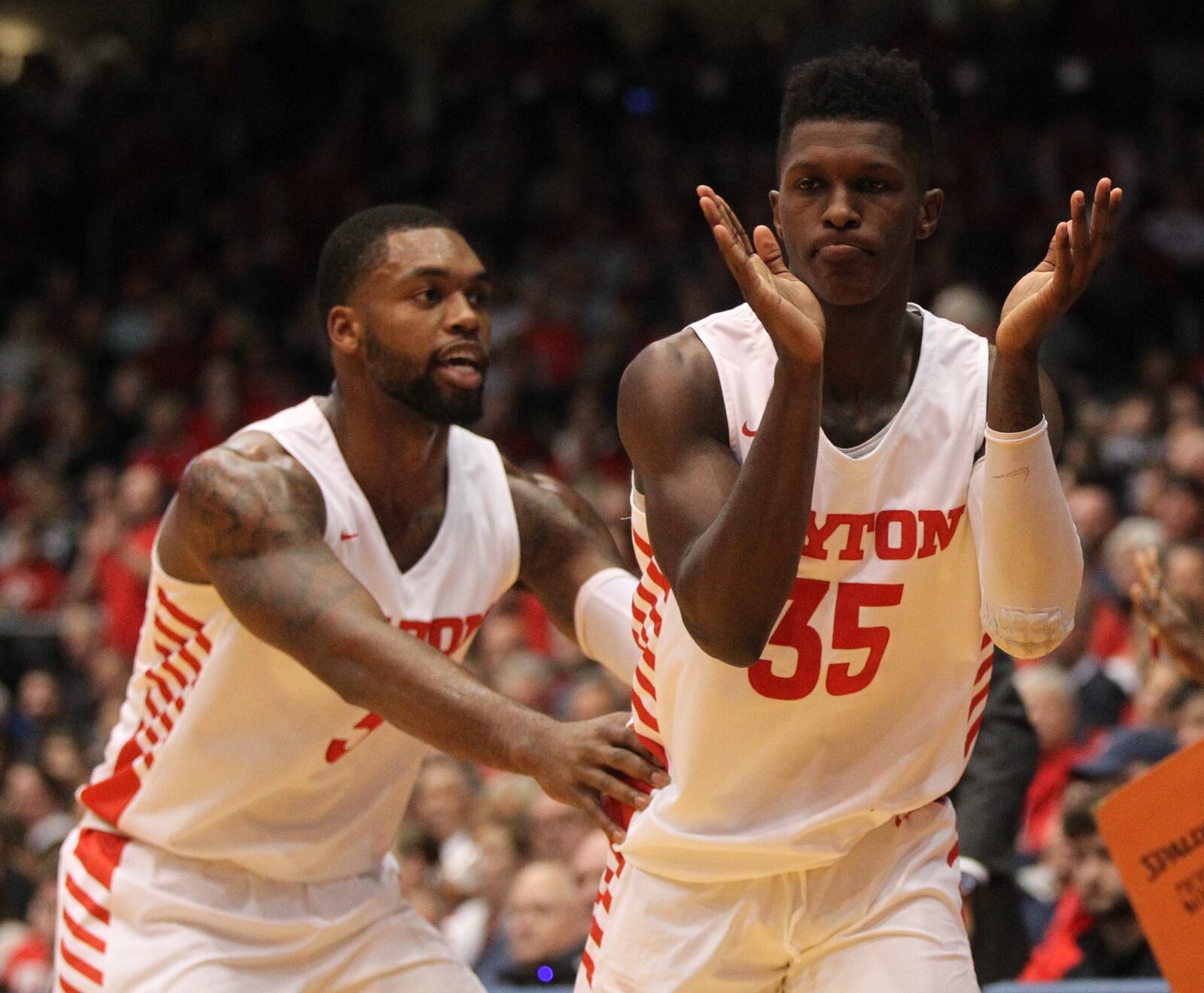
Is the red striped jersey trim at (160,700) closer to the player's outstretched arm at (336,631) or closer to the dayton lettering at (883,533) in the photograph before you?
the player's outstretched arm at (336,631)

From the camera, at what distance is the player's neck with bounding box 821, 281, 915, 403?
3.10m

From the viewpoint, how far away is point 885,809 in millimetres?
3121

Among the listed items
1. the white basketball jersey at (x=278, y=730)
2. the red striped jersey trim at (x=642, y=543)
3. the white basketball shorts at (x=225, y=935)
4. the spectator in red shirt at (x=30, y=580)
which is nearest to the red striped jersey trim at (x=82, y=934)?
the white basketball shorts at (x=225, y=935)

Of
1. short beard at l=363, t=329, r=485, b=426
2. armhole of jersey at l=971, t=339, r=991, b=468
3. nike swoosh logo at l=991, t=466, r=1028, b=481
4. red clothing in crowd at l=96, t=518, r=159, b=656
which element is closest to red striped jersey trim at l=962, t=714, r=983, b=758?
armhole of jersey at l=971, t=339, r=991, b=468

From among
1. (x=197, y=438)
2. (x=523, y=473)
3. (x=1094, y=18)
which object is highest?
(x=1094, y=18)

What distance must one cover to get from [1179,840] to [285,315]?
11311 mm

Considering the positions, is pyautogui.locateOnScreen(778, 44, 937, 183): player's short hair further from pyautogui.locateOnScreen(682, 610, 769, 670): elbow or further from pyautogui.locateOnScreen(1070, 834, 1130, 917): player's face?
pyautogui.locateOnScreen(1070, 834, 1130, 917): player's face

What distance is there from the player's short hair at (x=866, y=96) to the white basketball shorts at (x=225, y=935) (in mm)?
1949

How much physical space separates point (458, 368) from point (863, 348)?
1.28 meters

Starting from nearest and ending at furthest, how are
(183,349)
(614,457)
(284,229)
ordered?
(614,457), (183,349), (284,229)

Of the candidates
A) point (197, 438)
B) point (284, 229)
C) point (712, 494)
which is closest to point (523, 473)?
point (712, 494)

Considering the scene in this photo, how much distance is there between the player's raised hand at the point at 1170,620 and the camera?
14.0 ft

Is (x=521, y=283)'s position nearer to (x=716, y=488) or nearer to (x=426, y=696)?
(x=426, y=696)

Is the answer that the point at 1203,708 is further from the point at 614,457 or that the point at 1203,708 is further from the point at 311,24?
the point at 311,24
